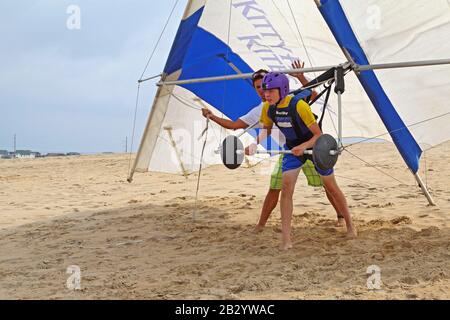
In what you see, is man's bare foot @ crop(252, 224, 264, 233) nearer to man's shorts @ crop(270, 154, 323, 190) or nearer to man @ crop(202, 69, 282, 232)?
man @ crop(202, 69, 282, 232)

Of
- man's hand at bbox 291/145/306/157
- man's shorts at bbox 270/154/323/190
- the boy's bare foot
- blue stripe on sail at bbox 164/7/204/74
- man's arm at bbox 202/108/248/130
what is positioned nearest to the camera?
man's hand at bbox 291/145/306/157

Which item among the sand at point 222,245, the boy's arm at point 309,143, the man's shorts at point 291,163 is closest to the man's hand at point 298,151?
the boy's arm at point 309,143

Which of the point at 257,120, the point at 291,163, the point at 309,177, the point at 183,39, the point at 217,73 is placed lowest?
the point at 309,177

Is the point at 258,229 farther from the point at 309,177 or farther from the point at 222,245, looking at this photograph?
the point at 309,177

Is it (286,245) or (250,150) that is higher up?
(250,150)

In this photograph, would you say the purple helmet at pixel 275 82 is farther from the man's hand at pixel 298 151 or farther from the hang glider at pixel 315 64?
the man's hand at pixel 298 151

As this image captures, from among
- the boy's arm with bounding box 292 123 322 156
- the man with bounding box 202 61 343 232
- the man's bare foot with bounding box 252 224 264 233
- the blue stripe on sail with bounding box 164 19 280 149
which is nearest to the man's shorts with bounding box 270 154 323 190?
the man with bounding box 202 61 343 232

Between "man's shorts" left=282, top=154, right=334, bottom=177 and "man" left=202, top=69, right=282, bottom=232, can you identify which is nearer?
"man's shorts" left=282, top=154, right=334, bottom=177

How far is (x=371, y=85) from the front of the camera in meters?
4.34

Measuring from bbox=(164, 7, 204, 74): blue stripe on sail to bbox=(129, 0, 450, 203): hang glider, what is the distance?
0.04 feet

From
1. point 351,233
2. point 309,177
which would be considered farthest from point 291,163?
point 351,233

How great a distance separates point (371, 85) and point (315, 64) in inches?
59.0

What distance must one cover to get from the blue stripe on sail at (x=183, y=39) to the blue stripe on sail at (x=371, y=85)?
6.42 ft

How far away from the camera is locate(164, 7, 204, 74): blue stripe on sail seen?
5574 millimetres
